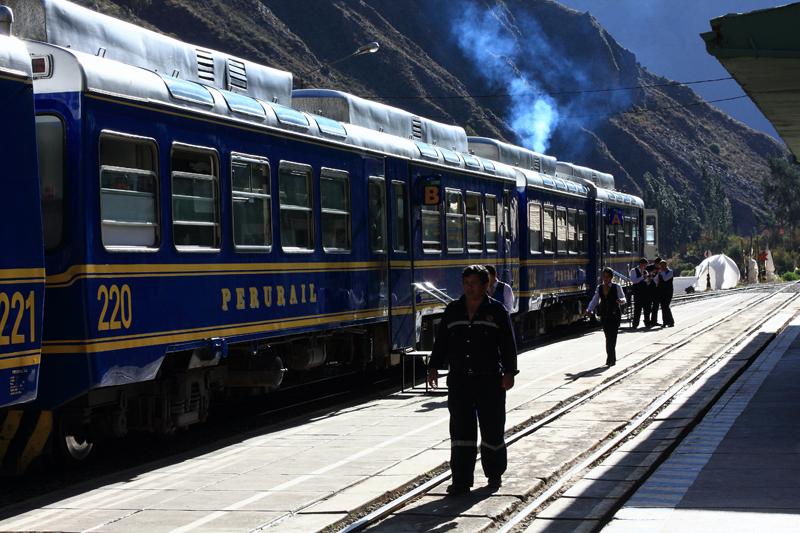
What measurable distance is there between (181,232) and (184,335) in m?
0.98

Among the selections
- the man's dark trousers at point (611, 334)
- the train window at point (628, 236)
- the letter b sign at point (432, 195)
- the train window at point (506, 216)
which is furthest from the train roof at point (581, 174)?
the letter b sign at point (432, 195)

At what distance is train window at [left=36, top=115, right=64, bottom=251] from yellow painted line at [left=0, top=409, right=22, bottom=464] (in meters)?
1.39

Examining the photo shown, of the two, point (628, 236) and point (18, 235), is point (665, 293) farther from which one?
point (18, 235)

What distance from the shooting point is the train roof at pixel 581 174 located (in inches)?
1308

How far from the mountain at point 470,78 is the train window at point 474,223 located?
94.0m

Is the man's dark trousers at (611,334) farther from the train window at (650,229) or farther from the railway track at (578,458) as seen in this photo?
the train window at (650,229)

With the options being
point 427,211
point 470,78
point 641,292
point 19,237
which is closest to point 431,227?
point 427,211

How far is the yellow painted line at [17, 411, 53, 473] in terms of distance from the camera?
35.3 ft

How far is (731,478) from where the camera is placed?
10.4 metres

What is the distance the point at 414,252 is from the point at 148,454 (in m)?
7.05

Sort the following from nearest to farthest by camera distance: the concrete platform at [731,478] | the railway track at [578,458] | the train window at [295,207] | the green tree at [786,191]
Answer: the concrete platform at [731,478]
the railway track at [578,458]
the train window at [295,207]
the green tree at [786,191]

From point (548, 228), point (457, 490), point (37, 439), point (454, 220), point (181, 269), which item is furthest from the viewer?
point (548, 228)

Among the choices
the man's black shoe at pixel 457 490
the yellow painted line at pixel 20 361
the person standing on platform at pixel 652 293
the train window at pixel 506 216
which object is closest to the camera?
the yellow painted line at pixel 20 361

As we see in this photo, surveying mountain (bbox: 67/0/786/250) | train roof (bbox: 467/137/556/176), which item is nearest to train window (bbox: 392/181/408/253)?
train roof (bbox: 467/137/556/176)
